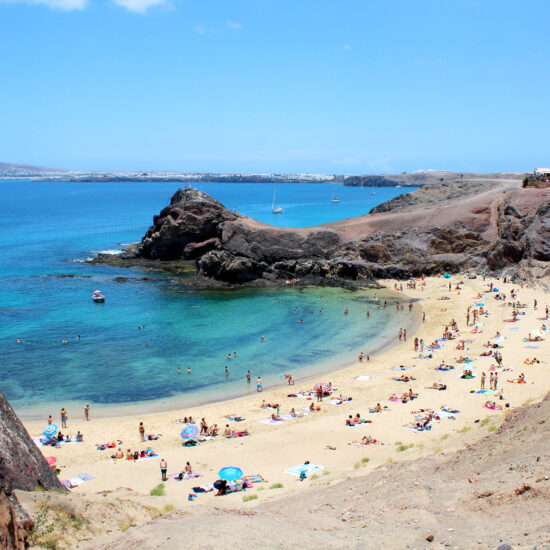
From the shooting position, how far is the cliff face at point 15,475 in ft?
31.0

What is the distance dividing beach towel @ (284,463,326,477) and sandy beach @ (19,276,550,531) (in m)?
0.28

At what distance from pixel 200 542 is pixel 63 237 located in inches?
3494

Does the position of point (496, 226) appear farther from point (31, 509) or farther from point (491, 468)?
point (31, 509)

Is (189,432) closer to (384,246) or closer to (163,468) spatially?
(163,468)

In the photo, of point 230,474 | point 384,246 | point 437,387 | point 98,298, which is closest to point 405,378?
point 437,387

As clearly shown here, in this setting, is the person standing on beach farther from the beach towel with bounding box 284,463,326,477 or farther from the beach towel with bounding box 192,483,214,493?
the beach towel with bounding box 284,463,326,477

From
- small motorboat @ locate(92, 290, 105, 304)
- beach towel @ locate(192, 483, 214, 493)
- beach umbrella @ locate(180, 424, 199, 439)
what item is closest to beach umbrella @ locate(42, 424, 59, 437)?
beach umbrella @ locate(180, 424, 199, 439)

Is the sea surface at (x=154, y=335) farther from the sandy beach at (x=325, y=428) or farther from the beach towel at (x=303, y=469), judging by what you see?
the beach towel at (x=303, y=469)

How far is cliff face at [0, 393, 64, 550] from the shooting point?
944 cm

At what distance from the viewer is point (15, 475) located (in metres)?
11.7

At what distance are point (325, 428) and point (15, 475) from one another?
13.5 meters

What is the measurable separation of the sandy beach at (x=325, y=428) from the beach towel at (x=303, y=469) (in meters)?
0.28

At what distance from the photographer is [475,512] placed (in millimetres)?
10672

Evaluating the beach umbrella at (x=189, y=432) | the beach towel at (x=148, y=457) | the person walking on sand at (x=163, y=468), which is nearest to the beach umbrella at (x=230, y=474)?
the person walking on sand at (x=163, y=468)
